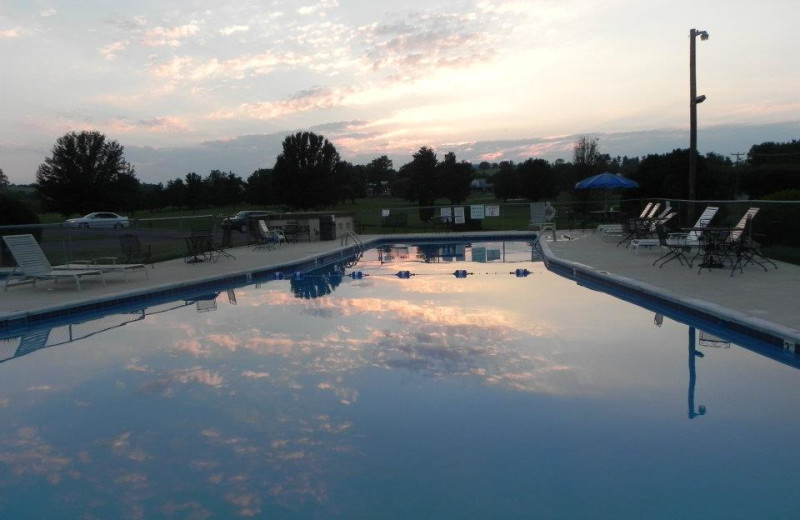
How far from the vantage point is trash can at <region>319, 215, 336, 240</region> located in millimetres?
21077

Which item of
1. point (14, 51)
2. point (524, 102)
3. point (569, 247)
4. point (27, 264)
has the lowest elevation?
point (569, 247)

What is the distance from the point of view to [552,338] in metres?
6.72

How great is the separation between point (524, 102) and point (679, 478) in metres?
19.3

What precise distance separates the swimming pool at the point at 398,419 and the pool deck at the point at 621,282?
A: 0.63 meters

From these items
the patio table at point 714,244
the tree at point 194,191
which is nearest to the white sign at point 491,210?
the patio table at point 714,244

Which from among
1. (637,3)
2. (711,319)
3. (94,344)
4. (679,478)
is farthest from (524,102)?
(679,478)

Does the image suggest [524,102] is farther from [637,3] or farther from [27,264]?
[27,264]

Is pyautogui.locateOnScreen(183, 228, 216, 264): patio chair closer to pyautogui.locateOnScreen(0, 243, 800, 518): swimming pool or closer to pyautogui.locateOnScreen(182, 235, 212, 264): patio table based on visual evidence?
pyautogui.locateOnScreen(182, 235, 212, 264): patio table

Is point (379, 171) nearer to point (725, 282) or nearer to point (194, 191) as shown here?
point (194, 191)

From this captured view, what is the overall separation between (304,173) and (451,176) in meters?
12.7

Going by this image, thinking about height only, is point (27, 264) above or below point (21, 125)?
below

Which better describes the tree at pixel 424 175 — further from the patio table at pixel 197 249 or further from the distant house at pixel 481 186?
the distant house at pixel 481 186

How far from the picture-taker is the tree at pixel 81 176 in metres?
43.9

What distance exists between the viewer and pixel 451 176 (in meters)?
39.5
